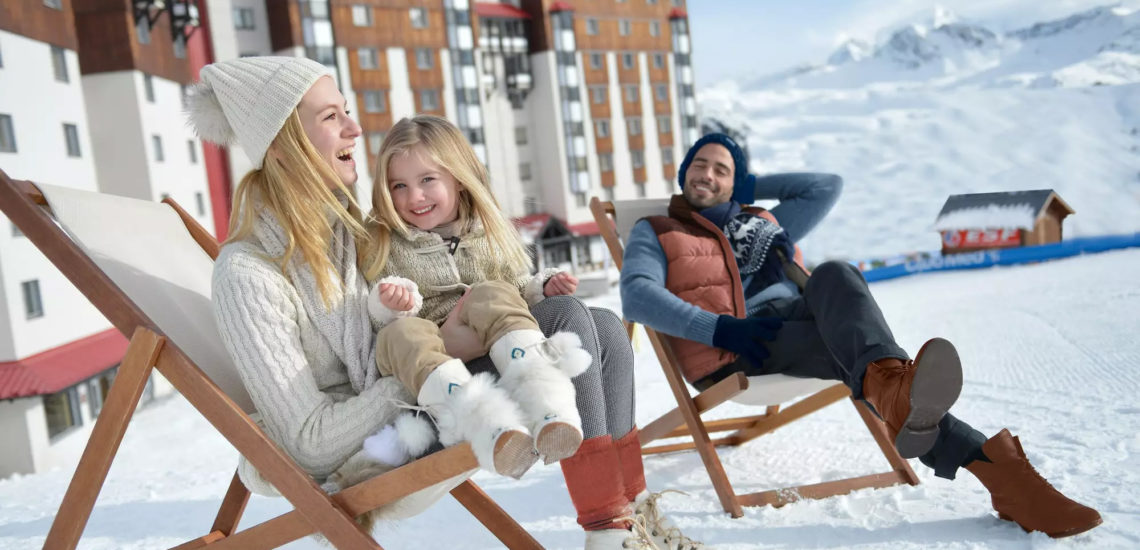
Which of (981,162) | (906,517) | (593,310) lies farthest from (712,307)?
(981,162)

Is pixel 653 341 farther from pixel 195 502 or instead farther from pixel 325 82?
pixel 195 502

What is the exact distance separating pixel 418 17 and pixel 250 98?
12498 mm

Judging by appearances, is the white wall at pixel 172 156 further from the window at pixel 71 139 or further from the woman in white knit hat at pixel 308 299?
the woman in white knit hat at pixel 308 299

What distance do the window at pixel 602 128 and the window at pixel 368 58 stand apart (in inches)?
158

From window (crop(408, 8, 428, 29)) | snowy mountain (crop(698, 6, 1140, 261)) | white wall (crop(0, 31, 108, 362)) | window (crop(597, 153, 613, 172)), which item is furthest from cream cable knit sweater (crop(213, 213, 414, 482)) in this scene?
window (crop(597, 153, 613, 172))

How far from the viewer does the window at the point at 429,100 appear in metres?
13.0

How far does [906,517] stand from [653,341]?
0.67 m

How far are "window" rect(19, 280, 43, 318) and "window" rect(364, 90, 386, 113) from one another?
6.85m

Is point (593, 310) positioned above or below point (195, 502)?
above

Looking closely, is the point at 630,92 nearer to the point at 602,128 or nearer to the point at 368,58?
the point at 602,128

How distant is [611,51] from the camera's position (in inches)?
584

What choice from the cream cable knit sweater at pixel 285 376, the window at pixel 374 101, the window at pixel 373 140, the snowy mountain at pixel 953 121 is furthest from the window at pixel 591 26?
the cream cable knit sweater at pixel 285 376

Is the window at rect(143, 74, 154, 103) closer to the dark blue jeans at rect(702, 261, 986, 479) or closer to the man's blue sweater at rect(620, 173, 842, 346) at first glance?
the man's blue sweater at rect(620, 173, 842, 346)

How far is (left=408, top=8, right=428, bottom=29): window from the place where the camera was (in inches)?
511
